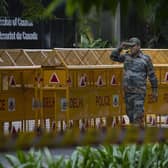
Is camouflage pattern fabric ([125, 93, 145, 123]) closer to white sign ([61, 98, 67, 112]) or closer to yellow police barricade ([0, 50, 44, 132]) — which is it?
white sign ([61, 98, 67, 112])

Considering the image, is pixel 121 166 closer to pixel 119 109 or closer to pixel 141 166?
pixel 141 166

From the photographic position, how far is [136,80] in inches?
517

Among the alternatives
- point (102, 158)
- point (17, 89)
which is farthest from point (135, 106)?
point (102, 158)

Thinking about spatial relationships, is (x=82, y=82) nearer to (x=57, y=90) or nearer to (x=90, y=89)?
(x=90, y=89)

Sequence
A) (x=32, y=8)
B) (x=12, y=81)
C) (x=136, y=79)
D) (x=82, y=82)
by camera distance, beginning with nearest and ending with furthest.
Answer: (x=32, y=8), (x=136, y=79), (x=12, y=81), (x=82, y=82)

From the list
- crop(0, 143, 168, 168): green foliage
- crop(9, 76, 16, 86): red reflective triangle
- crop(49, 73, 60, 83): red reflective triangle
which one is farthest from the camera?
crop(49, 73, 60, 83): red reflective triangle

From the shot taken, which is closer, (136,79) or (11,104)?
(136,79)

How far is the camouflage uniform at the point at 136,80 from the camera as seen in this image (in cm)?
1310

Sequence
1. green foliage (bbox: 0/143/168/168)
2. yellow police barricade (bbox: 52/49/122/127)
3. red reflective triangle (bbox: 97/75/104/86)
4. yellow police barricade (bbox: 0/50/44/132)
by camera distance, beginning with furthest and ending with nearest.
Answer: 1. red reflective triangle (bbox: 97/75/104/86)
2. yellow police barricade (bbox: 52/49/122/127)
3. yellow police barricade (bbox: 0/50/44/132)
4. green foliage (bbox: 0/143/168/168)

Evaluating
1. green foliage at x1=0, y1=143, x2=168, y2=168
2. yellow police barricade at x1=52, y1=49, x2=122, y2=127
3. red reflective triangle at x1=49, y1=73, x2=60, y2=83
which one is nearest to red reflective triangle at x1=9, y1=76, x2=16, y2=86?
red reflective triangle at x1=49, y1=73, x2=60, y2=83

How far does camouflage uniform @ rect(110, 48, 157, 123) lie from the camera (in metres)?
13.1

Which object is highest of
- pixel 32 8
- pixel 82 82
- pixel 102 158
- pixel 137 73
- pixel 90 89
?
pixel 32 8

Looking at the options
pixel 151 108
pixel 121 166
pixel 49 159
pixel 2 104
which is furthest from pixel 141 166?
pixel 151 108

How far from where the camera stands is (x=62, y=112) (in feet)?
46.9
